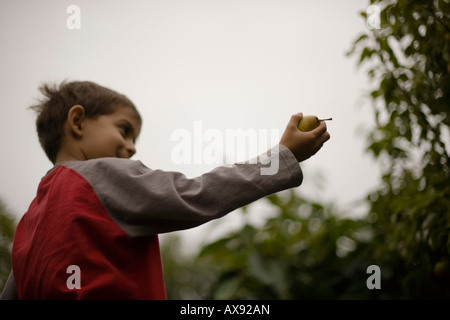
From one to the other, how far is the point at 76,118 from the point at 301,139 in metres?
0.60

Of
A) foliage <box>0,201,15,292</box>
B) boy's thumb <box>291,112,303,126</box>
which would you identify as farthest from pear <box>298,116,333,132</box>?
foliage <box>0,201,15,292</box>

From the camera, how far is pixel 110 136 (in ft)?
3.49

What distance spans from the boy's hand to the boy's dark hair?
0.47 m

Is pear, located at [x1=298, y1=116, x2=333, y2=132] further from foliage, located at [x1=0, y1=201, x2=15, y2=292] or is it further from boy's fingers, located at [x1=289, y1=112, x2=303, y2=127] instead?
foliage, located at [x1=0, y1=201, x2=15, y2=292]

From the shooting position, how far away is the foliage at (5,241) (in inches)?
76.0

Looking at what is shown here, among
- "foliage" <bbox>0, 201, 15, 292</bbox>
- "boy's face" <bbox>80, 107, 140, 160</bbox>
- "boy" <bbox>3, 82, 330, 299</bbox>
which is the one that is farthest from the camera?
"foliage" <bbox>0, 201, 15, 292</bbox>

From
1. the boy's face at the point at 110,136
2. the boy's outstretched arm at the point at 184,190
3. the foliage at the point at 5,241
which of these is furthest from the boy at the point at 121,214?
the foliage at the point at 5,241

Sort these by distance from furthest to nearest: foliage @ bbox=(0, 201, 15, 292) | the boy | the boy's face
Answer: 1. foliage @ bbox=(0, 201, 15, 292)
2. the boy's face
3. the boy

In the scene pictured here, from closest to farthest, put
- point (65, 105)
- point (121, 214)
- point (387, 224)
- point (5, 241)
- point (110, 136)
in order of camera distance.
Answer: point (121, 214) < point (110, 136) < point (65, 105) < point (387, 224) < point (5, 241)

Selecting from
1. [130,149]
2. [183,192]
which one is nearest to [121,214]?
[183,192]

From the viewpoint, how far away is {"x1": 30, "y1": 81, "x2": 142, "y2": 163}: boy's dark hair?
1120mm

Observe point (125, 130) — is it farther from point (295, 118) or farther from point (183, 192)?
point (295, 118)

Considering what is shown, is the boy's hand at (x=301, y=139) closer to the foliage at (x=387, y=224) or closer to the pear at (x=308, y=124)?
the pear at (x=308, y=124)

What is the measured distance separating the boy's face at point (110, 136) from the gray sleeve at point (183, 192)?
18cm
